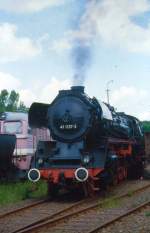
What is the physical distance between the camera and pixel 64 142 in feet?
48.1

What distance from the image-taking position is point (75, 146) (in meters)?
14.6

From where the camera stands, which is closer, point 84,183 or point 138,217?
point 138,217

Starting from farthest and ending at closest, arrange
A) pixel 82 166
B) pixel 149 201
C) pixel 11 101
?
1. pixel 11 101
2. pixel 82 166
3. pixel 149 201

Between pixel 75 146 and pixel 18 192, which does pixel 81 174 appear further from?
pixel 18 192

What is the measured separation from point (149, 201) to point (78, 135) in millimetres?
2792

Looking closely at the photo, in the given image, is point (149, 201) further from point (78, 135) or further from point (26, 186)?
point (26, 186)

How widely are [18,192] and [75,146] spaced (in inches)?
97.2

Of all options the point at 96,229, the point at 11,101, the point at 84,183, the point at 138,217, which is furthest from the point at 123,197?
the point at 11,101

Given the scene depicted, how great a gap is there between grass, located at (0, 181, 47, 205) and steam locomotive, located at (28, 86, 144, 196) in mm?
764

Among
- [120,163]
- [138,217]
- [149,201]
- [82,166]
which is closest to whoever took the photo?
[138,217]

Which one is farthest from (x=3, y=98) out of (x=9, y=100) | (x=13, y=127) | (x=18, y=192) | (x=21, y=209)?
(x=21, y=209)

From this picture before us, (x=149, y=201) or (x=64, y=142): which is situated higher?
(x=64, y=142)

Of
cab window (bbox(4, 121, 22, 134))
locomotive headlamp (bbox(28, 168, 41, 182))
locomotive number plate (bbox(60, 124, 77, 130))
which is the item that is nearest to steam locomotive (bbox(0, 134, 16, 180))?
cab window (bbox(4, 121, 22, 134))

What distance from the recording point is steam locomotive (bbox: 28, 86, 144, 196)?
1401 cm
